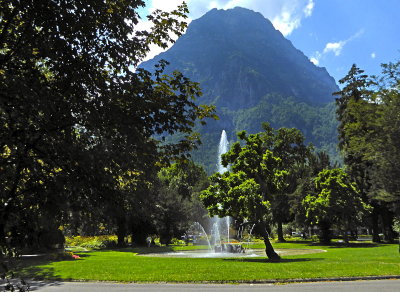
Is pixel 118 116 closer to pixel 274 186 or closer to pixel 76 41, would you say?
pixel 76 41

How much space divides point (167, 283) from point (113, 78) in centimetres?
1095

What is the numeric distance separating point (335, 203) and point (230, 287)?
97.8 feet

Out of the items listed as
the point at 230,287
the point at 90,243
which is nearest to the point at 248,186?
the point at 230,287

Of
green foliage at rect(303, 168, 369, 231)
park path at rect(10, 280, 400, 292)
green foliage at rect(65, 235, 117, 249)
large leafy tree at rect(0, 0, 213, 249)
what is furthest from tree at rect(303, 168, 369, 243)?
large leafy tree at rect(0, 0, 213, 249)

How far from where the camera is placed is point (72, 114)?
479 cm

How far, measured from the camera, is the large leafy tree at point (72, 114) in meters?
4.32

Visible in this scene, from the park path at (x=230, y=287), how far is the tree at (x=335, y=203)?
26841 mm

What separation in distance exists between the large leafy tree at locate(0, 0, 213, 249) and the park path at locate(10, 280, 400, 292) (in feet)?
28.4

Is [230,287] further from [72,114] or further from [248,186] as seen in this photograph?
[72,114]

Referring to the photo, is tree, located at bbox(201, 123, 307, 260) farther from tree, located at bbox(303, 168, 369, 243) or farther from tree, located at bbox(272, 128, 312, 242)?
tree, located at bbox(272, 128, 312, 242)

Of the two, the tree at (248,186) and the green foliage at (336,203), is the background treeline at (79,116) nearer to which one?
the tree at (248,186)

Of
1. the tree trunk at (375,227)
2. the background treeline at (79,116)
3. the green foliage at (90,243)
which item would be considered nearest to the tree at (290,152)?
the tree trunk at (375,227)

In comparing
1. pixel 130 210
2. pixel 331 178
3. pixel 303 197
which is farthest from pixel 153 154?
pixel 303 197

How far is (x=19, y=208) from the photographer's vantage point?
4789 mm
